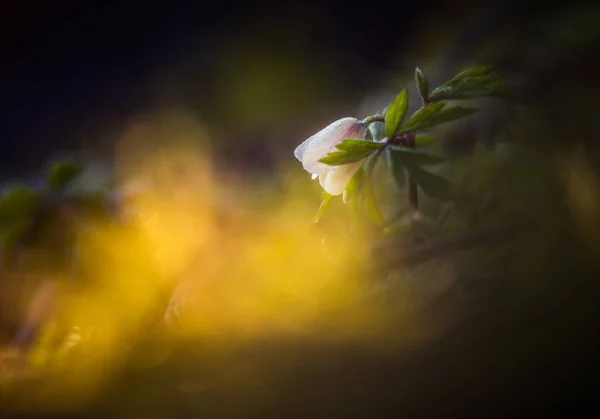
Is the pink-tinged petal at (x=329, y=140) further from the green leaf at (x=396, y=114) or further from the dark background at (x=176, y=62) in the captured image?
the dark background at (x=176, y=62)

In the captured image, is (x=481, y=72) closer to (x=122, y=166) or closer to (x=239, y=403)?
(x=239, y=403)

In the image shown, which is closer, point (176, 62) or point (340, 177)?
point (340, 177)

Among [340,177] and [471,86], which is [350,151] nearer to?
[340,177]

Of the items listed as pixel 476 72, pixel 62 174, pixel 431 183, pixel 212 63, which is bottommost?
pixel 431 183

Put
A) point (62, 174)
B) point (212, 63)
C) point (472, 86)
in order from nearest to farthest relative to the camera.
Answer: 1. point (472, 86)
2. point (62, 174)
3. point (212, 63)

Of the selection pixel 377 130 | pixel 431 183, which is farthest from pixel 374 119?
pixel 431 183

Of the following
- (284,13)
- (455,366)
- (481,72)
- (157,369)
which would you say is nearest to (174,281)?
(157,369)
